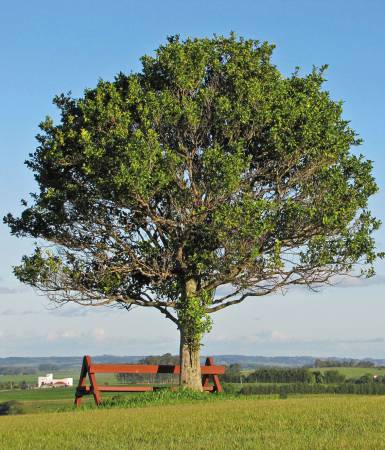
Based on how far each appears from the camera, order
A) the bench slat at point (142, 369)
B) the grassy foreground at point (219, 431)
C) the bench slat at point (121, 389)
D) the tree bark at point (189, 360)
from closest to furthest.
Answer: the grassy foreground at point (219, 431) < the bench slat at point (121, 389) < the bench slat at point (142, 369) < the tree bark at point (189, 360)

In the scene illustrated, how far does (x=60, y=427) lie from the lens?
63.7ft

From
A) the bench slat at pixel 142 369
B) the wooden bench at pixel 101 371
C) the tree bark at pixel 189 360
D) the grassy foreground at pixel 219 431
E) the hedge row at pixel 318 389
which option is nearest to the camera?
the grassy foreground at pixel 219 431

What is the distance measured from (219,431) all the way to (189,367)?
19606 millimetres

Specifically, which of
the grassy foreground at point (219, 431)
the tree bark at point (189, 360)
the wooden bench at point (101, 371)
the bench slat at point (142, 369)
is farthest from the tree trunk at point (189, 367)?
the grassy foreground at point (219, 431)

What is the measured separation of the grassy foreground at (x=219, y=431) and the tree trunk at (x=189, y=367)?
1385 cm

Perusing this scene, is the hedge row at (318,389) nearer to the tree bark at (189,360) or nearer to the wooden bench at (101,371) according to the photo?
the tree bark at (189,360)

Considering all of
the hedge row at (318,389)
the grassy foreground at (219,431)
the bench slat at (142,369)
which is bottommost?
the grassy foreground at (219,431)

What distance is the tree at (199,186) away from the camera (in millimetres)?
33812

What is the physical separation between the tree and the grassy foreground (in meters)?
13.1

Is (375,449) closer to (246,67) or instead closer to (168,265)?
(168,265)

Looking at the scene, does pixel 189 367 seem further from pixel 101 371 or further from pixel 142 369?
pixel 101 371

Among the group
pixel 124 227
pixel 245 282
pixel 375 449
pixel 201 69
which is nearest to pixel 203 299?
pixel 245 282

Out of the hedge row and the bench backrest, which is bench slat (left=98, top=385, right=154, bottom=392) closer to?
the bench backrest

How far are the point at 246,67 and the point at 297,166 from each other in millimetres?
5645
